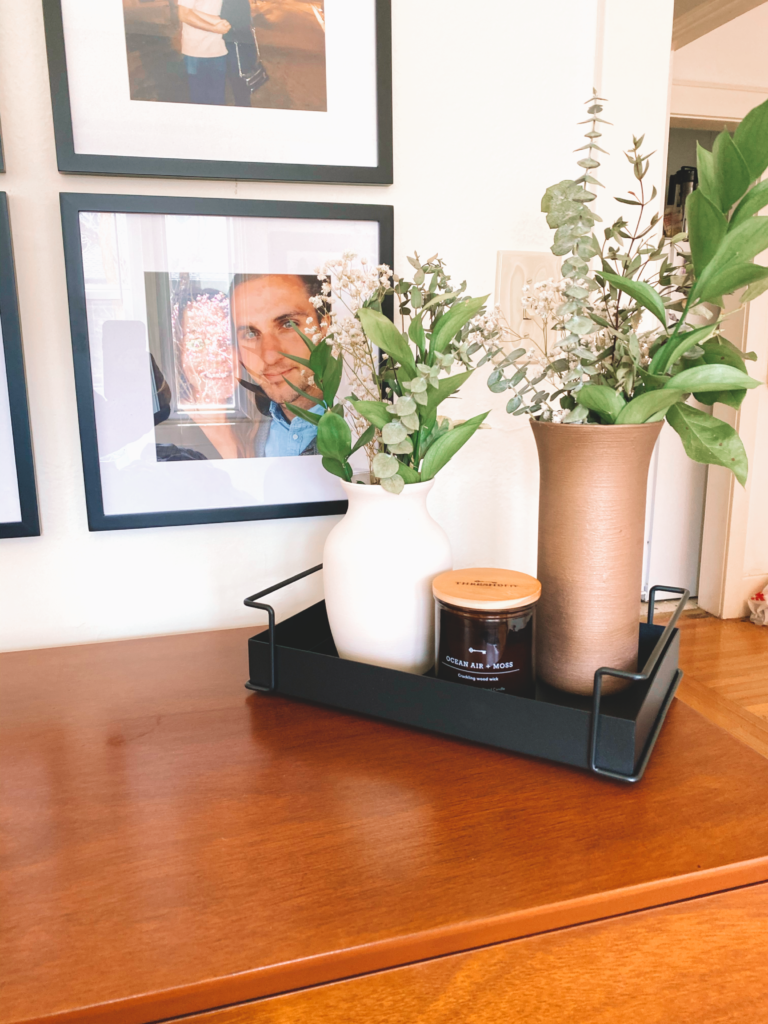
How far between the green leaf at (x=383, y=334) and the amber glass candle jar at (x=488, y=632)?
233mm

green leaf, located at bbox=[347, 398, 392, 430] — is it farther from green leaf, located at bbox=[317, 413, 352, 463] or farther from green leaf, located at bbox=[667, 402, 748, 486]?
green leaf, located at bbox=[667, 402, 748, 486]

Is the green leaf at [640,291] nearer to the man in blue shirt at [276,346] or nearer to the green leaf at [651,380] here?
the green leaf at [651,380]

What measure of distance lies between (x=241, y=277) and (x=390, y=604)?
471 millimetres

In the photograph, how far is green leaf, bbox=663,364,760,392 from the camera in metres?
0.65

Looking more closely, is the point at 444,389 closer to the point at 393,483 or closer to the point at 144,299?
the point at 393,483

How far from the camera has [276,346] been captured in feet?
3.17

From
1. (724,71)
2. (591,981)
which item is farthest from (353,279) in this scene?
(724,71)

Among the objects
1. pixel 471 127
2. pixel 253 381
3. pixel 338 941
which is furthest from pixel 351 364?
pixel 338 941

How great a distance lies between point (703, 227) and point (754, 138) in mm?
76

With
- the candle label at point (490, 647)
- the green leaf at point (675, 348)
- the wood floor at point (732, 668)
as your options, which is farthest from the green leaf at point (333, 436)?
the wood floor at point (732, 668)

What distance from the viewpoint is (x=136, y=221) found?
0.89 meters

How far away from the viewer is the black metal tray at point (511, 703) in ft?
2.16

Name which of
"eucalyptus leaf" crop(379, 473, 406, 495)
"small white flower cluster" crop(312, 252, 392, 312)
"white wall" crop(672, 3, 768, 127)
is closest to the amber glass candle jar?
"eucalyptus leaf" crop(379, 473, 406, 495)

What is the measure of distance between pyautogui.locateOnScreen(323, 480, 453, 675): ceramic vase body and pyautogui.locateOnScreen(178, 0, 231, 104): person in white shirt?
0.52m
